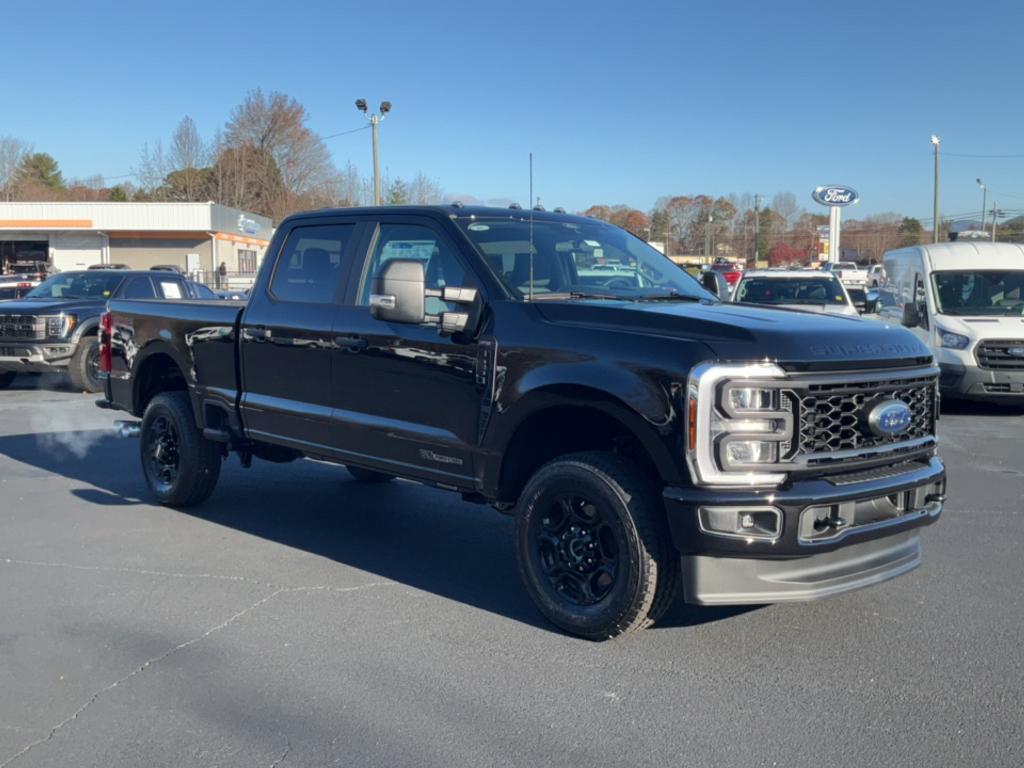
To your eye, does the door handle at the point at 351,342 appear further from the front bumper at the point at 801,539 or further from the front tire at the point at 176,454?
the front bumper at the point at 801,539

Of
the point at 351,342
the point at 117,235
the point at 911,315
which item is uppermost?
the point at 117,235

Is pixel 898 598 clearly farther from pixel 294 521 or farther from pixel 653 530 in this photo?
pixel 294 521

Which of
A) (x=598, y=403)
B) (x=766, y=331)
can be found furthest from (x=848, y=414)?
(x=598, y=403)

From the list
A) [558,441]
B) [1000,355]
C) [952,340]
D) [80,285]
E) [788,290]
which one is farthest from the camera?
[788,290]

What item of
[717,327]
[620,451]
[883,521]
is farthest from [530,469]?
[883,521]

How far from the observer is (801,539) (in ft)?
13.5

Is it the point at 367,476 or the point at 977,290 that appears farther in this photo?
the point at 977,290

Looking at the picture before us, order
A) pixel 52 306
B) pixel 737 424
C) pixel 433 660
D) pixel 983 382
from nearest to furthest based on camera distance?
pixel 737 424
pixel 433 660
pixel 983 382
pixel 52 306

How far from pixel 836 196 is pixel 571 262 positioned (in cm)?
3965

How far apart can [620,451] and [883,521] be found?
125 centimetres

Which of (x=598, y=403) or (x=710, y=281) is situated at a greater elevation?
(x=710, y=281)

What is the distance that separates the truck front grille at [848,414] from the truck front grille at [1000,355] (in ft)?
27.5

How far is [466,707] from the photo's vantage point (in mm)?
3969

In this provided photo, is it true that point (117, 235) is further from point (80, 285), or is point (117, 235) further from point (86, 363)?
point (86, 363)
